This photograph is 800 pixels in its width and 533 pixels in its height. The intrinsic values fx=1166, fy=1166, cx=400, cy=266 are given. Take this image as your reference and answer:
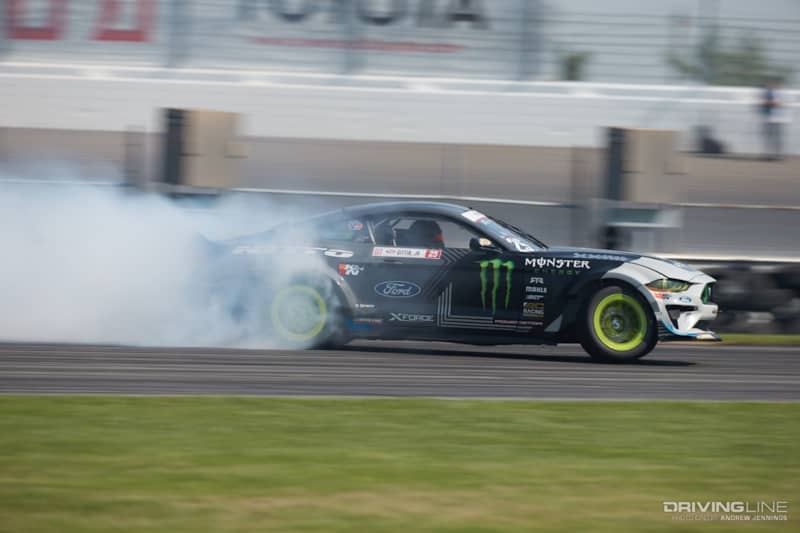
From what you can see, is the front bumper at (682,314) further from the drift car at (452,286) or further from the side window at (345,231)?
the side window at (345,231)

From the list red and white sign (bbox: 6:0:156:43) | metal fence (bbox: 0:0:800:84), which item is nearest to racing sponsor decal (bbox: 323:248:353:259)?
metal fence (bbox: 0:0:800:84)

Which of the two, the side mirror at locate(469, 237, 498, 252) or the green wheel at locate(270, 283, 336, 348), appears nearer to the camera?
the side mirror at locate(469, 237, 498, 252)

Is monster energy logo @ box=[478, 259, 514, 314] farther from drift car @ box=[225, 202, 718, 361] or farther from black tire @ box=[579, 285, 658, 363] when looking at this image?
black tire @ box=[579, 285, 658, 363]

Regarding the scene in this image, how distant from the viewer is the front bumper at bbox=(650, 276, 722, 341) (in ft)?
33.6

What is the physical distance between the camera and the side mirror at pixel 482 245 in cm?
1057

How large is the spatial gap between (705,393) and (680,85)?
15.7 m

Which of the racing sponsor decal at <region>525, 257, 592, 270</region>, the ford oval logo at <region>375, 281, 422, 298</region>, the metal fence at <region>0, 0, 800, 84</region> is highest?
the metal fence at <region>0, 0, 800, 84</region>

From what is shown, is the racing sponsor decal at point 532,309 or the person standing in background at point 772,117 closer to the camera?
the racing sponsor decal at point 532,309

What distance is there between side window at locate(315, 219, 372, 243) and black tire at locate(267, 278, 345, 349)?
435 millimetres

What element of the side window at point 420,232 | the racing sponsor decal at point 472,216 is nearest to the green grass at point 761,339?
the racing sponsor decal at point 472,216

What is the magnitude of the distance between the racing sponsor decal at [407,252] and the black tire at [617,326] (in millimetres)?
1455

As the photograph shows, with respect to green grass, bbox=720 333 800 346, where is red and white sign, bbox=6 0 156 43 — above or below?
above

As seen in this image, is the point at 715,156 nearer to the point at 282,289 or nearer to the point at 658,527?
the point at 282,289

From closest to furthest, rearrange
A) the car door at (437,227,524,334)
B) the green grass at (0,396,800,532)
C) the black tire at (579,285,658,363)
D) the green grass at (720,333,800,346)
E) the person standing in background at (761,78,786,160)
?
the green grass at (0,396,800,532) → the black tire at (579,285,658,363) → the car door at (437,227,524,334) → the green grass at (720,333,800,346) → the person standing in background at (761,78,786,160)
